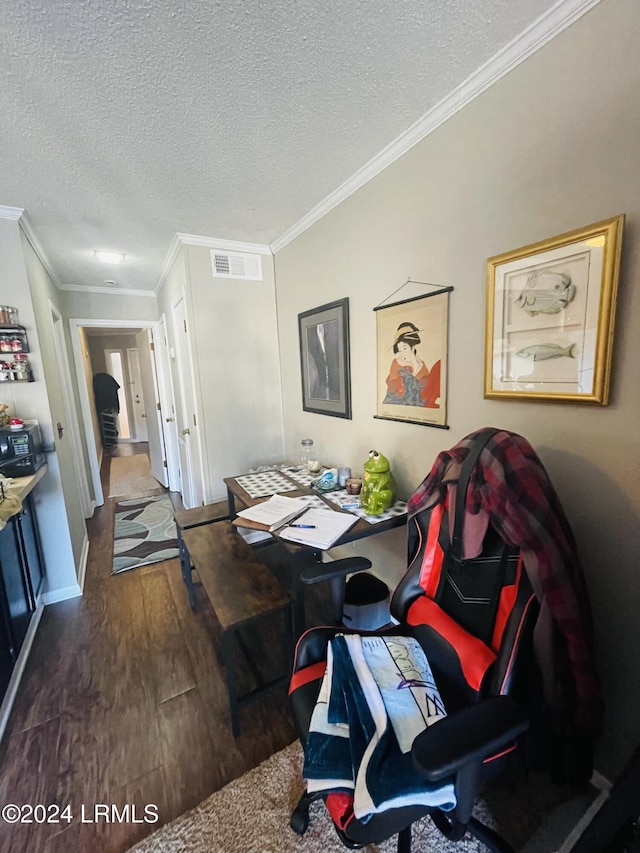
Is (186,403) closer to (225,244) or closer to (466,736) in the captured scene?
(225,244)

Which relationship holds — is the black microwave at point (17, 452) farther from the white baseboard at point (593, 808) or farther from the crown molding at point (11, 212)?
the white baseboard at point (593, 808)

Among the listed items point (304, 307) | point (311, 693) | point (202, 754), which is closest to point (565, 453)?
point (311, 693)

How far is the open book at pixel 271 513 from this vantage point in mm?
1595

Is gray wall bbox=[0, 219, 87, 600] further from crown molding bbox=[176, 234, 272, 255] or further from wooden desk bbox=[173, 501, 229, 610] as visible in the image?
crown molding bbox=[176, 234, 272, 255]

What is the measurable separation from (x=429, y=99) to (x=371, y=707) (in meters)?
2.09

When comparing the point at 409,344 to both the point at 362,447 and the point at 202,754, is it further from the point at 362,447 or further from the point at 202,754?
the point at 202,754

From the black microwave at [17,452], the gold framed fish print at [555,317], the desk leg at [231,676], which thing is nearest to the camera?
the gold framed fish print at [555,317]

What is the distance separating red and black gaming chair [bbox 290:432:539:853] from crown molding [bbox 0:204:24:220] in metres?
2.67

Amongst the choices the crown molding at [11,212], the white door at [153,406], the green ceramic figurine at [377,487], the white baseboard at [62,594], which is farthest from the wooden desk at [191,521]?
the white door at [153,406]

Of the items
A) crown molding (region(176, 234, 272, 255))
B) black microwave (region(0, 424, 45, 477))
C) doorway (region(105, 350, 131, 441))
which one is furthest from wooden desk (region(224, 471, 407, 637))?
doorway (region(105, 350, 131, 441))

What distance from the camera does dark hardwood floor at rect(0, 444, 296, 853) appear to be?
121 centimetres

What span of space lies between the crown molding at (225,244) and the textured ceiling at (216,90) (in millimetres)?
433

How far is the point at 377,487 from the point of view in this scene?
172 centimetres

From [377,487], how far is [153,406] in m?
3.86
